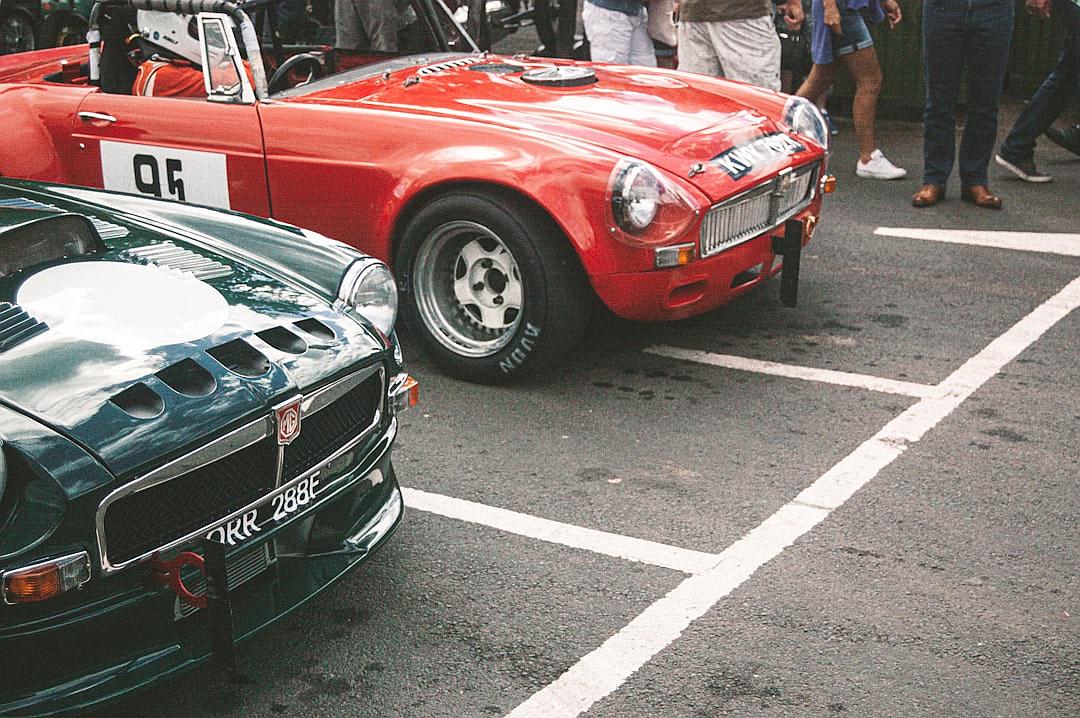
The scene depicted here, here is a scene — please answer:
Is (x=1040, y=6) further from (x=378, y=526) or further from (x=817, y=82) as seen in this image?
(x=378, y=526)

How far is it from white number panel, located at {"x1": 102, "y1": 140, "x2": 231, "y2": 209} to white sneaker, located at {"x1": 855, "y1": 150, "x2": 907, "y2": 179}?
15.0 feet

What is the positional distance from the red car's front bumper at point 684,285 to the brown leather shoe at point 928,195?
2.78 metres

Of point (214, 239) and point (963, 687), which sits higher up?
point (214, 239)

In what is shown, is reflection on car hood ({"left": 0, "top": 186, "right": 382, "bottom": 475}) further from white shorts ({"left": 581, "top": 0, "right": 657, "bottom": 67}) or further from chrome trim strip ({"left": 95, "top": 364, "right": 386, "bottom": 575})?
white shorts ({"left": 581, "top": 0, "right": 657, "bottom": 67})

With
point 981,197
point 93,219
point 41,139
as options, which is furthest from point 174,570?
point 981,197

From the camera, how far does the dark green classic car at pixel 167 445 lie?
8.23ft

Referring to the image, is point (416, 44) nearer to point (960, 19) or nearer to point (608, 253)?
point (608, 253)

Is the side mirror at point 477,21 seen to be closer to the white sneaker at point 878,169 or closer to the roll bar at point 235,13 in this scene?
the white sneaker at point 878,169

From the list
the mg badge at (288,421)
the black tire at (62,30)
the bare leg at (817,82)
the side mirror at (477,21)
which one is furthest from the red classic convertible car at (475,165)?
the black tire at (62,30)

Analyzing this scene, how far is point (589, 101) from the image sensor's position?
5156 mm

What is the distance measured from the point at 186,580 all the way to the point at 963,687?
1.76 metres

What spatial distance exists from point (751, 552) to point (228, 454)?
160 cm

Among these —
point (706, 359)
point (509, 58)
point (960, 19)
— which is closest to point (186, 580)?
point (706, 359)

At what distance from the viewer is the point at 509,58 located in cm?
605
